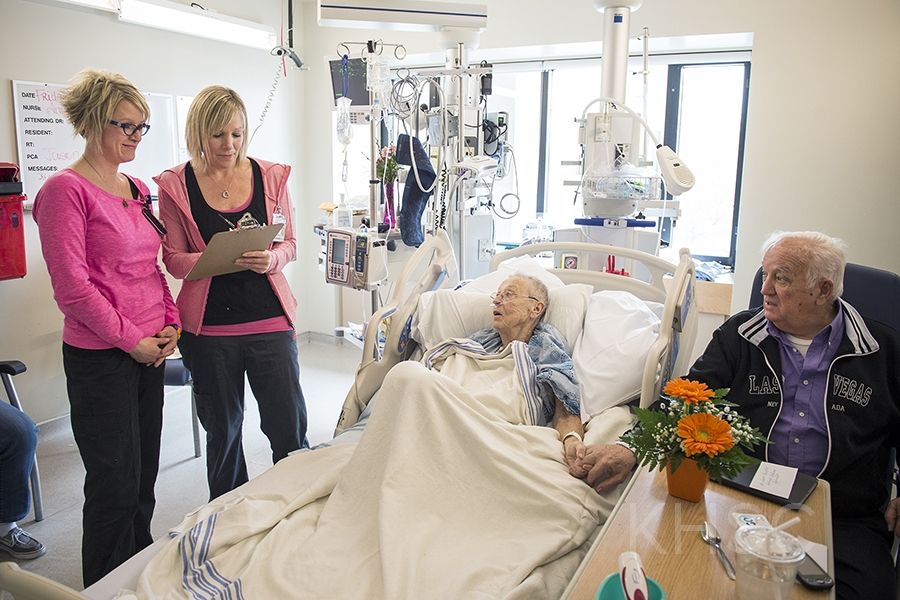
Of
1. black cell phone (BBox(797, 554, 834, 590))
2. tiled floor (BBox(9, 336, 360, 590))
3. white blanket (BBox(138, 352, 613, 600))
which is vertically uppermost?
black cell phone (BBox(797, 554, 834, 590))

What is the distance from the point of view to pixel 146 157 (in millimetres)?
3750

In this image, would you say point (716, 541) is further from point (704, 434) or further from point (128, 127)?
point (128, 127)

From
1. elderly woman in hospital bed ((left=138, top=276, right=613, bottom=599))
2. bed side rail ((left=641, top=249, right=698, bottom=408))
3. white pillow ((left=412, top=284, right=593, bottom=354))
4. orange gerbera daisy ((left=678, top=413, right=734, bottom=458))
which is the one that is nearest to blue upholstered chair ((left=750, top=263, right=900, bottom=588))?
bed side rail ((left=641, top=249, right=698, bottom=408))

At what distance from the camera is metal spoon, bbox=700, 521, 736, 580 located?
3.65ft

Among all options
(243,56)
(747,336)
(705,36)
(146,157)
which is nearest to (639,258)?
(747,336)

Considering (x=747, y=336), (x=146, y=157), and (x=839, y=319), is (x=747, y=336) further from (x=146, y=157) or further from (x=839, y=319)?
(x=146, y=157)

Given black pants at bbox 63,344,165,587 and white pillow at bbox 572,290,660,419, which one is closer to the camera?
black pants at bbox 63,344,165,587

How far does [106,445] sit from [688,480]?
4.99 feet

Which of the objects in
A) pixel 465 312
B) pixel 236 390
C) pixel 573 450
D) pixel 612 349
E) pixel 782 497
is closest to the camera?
pixel 782 497

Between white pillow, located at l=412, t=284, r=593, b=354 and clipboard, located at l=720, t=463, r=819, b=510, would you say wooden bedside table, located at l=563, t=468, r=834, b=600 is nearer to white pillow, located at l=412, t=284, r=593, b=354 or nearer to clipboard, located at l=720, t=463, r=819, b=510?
clipboard, located at l=720, t=463, r=819, b=510

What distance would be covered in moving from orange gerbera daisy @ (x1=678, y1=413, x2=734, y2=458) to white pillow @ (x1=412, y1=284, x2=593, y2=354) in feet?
3.29

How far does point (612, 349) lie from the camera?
2.10 m

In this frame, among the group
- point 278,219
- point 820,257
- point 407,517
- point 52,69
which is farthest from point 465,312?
point 52,69

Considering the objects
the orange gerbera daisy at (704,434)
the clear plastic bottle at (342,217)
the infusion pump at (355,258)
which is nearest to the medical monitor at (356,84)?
the clear plastic bottle at (342,217)
